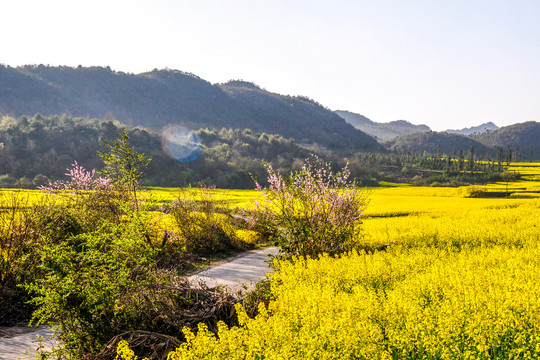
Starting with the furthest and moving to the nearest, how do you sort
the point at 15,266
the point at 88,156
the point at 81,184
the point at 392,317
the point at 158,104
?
1. the point at 158,104
2. the point at 88,156
3. the point at 81,184
4. the point at 15,266
5. the point at 392,317

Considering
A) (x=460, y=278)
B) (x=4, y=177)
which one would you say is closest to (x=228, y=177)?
(x=4, y=177)

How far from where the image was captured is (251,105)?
610ft

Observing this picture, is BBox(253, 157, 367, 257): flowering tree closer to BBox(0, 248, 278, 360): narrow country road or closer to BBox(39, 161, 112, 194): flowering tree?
BBox(0, 248, 278, 360): narrow country road

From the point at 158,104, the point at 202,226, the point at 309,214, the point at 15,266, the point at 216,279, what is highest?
the point at 158,104

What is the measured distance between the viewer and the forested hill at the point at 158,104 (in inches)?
5236

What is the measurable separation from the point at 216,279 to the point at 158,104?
163595mm

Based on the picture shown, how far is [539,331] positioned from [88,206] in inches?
532

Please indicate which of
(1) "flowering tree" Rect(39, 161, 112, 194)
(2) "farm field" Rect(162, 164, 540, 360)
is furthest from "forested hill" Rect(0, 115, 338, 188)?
(2) "farm field" Rect(162, 164, 540, 360)

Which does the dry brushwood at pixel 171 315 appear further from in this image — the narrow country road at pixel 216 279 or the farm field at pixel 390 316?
the narrow country road at pixel 216 279

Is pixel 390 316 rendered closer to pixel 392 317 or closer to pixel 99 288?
pixel 392 317

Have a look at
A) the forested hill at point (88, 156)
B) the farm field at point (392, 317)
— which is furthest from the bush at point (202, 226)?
the forested hill at point (88, 156)

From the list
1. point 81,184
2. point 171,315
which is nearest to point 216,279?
point 171,315

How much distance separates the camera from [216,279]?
11.3 meters

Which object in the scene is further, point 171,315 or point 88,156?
point 88,156
